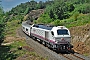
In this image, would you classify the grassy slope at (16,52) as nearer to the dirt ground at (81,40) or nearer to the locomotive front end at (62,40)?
the locomotive front end at (62,40)

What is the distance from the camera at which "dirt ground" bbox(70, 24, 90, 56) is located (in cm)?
3473

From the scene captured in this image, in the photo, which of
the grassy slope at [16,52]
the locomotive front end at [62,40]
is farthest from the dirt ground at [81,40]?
the grassy slope at [16,52]

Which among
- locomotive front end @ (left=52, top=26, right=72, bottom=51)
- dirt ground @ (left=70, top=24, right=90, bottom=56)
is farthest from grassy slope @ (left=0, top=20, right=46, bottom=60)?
dirt ground @ (left=70, top=24, right=90, bottom=56)

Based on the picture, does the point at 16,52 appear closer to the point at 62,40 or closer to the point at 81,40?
the point at 62,40

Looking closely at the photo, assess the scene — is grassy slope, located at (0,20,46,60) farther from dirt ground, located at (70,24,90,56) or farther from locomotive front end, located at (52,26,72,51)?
dirt ground, located at (70,24,90,56)

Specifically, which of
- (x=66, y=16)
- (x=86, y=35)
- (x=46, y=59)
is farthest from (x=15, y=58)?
(x=66, y=16)

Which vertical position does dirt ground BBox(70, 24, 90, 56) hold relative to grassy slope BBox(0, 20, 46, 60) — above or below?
above

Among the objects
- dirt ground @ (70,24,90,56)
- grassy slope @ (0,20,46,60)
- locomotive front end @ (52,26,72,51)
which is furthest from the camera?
dirt ground @ (70,24,90,56)

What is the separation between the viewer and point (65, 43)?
32844mm

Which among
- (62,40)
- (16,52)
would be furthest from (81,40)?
(16,52)

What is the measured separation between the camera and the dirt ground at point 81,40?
34.7 metres

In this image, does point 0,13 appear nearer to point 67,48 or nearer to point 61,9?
point 67,48

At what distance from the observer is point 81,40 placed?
127 feet

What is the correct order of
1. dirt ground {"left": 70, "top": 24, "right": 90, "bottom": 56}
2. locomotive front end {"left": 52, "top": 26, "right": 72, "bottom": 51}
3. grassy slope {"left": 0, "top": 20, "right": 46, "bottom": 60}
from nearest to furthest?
grassy slope {"left": 0, "top": 20, "right": 46, "bottom": 60} < locomotive front end {"left": 52, "top": 26, "right": 72, "bottom": 51} < dirt ground {"left": 70, "top": 24, "right": 90, "bottom": 56}
